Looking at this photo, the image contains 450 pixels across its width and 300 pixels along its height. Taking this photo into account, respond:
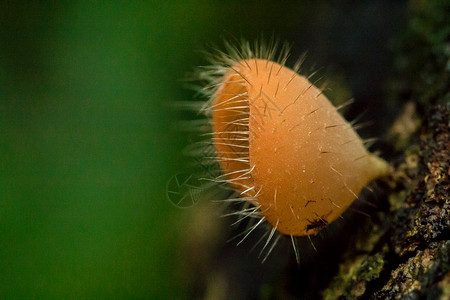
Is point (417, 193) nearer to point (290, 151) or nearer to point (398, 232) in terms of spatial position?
point (398, 232)

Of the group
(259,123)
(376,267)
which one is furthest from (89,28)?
(376,267)

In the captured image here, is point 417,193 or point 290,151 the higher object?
point 290,151

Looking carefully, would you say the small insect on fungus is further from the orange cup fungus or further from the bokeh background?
the bokeh background

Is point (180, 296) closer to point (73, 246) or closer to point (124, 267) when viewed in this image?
point (124, 267)

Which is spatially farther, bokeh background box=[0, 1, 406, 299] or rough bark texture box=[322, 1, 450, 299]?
bokeh background box=[0, 1, 406, 299]

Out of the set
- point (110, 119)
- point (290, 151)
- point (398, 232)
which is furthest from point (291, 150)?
point (110, 119)

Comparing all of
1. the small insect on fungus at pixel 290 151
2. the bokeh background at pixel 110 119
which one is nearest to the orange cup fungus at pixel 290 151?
the small insect on fungus at pixel 290 151

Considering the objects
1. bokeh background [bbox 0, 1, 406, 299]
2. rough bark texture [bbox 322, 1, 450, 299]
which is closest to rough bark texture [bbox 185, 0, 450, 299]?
rough bark texture [bbox 322, 1, 450, 299]
